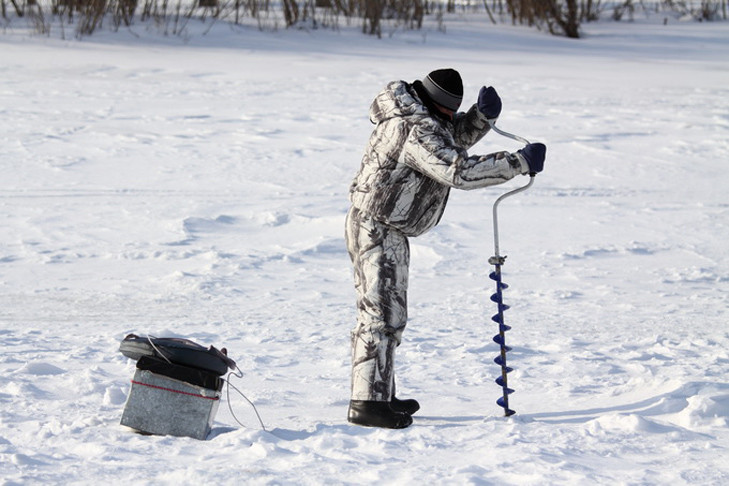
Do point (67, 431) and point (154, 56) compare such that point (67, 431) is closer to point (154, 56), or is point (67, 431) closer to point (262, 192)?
point (262, 192)

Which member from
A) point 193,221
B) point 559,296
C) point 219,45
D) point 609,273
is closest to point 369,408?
point 559,296

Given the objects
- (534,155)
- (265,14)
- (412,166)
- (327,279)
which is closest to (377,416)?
(412,166)

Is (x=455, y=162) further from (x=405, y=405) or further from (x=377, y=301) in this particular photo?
(x=405, y=405)

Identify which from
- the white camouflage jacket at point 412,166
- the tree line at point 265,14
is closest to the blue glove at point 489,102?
the white camouflage jacket at point 412,166

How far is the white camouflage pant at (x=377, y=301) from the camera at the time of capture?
11.8ft

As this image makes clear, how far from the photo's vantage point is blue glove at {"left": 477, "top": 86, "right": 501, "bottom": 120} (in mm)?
3598

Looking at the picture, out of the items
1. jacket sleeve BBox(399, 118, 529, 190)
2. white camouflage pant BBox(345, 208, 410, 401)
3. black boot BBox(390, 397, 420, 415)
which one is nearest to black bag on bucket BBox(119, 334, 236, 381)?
white camouflage pant BBox(345, 208, 410, 401)

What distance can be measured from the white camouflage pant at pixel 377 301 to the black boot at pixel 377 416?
0.08 ft

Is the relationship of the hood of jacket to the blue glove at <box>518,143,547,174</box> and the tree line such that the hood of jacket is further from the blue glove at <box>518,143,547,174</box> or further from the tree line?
the tree line

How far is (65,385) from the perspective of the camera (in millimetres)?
4082

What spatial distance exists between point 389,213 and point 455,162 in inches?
13.2

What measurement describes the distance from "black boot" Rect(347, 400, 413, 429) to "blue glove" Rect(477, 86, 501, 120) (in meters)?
1.05

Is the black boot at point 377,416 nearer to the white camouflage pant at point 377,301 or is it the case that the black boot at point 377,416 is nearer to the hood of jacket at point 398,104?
the white camouflage pant at point 377,301

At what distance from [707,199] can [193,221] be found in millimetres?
3773
